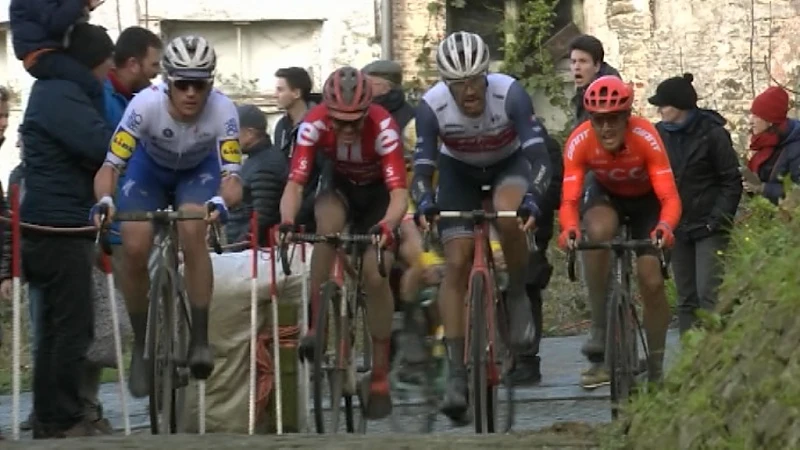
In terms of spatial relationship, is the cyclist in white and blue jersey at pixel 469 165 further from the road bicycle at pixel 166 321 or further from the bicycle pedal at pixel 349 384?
the road bicycle at pixel 166 321

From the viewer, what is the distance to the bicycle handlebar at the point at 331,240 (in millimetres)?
12097

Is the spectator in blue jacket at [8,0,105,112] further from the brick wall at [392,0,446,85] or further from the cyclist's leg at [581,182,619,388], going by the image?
the brick wall at [392,0,446,85]

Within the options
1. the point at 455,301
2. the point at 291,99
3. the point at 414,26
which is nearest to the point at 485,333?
the point at 455,301

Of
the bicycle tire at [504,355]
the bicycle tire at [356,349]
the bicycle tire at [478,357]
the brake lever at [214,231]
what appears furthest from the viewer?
the bicycle tire at [356,349]

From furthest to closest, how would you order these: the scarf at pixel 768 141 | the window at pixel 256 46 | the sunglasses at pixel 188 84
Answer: the window at pixel 256 46
the scarf at pixel 768 141
the sunglasses at pixel 188 84

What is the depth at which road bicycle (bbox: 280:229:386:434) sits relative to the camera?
39.9 feet

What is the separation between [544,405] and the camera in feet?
46.5

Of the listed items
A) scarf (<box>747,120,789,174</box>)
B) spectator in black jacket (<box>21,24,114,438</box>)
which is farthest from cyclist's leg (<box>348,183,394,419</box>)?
scarf (<box>747,120,789,174</box>)

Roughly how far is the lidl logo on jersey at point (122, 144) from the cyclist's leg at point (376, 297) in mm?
1567

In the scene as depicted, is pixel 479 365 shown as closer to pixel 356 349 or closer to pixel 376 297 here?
pixel 376 297

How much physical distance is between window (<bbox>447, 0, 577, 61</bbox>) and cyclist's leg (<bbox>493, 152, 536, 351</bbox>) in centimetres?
1146

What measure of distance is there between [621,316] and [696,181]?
11.6ft

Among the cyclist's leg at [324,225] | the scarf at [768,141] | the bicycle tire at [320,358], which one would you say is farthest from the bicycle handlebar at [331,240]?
the scarf at [768,141]

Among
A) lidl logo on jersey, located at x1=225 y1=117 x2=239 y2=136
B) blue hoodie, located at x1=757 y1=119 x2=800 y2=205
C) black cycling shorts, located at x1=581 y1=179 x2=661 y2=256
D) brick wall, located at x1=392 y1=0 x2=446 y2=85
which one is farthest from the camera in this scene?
brick wall, located at x1=392 y1=0 x2=446 y2=85
